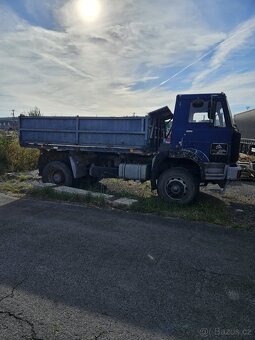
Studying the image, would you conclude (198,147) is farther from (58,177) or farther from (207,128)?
(58,177)

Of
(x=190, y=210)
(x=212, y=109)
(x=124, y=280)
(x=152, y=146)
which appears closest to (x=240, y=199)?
(x=190, y=210)

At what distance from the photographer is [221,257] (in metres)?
4.79

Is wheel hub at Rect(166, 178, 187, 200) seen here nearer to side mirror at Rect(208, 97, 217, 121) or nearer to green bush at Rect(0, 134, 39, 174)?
side mirror at Rect(208, 97, 217, 121)

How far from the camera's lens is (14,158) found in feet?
46.1

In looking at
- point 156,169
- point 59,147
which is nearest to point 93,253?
point 156,169

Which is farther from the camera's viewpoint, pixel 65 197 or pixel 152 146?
pixel 152 146

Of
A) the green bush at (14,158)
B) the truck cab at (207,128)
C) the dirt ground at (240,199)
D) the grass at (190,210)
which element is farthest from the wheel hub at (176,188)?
the green bush at (14,158)

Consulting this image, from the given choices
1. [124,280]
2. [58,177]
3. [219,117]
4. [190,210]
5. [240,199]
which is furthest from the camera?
[58,177]

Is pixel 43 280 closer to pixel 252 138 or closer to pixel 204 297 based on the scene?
pixel 204 297

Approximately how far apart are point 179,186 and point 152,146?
1680 mm

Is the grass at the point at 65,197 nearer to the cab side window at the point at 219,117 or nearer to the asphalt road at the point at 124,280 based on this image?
the asphalt road at the point at 124,280

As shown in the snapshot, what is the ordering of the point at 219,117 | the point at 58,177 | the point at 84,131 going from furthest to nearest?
the point at 58,177 → the point at 84,131 → the point at 219,117

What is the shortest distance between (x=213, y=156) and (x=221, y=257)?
12.1 feet

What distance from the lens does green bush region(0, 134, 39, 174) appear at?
13601mm
